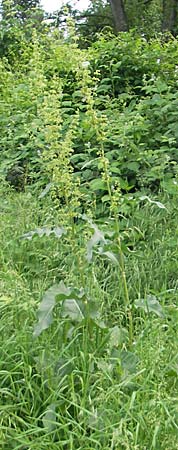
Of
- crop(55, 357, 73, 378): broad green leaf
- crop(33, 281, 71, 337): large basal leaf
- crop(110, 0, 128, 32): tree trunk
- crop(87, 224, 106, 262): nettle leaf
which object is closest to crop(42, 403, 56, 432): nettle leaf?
crop(55, 357, 73, 378): broad green leaf

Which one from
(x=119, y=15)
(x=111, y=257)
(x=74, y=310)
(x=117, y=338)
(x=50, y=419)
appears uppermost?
(x=119, y=15)

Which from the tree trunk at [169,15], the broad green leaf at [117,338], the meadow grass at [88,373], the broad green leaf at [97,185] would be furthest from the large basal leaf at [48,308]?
the tree trunk at [169,15]

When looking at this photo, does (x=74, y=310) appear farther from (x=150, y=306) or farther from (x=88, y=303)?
(x=150, y=306)

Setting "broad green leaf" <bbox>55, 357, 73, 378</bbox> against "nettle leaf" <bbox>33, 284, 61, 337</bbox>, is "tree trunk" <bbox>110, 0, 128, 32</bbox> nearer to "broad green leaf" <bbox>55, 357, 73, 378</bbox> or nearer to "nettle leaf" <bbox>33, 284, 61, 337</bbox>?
"nettle leaf" <bbox>33, 284, 61, 337</bbox>

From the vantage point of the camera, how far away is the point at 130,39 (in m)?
7.00

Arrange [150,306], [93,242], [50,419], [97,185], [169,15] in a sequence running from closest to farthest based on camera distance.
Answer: [50,419] < [93,242] < [150,306] < [97,185] < [169,15]

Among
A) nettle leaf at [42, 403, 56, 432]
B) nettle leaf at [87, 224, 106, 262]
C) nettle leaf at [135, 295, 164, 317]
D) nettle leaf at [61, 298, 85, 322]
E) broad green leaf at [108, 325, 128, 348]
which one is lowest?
nettle leaf at [42, 403, 56, 432]

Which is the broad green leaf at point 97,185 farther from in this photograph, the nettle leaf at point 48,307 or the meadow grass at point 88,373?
the nettle leaf at point 48,307

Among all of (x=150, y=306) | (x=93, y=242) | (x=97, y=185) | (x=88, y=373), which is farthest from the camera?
(x=97, y=185)

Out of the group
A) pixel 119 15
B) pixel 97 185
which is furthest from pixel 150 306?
pixel 119 15

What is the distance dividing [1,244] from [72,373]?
5.05 feet

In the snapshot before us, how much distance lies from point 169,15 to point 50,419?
53.9 ft

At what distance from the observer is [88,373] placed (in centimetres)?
220

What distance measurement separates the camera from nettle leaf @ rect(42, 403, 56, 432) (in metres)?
2.02
